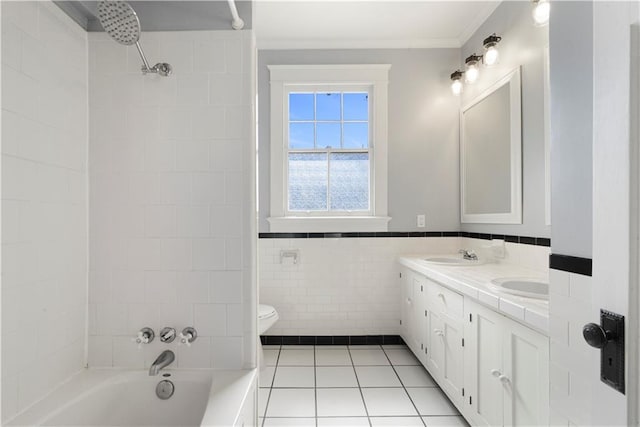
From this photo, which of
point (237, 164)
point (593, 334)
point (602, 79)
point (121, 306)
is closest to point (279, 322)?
point (121, 306)

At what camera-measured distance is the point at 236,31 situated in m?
1.34

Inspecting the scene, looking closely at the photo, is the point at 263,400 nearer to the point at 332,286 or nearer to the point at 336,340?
the point at 336,340

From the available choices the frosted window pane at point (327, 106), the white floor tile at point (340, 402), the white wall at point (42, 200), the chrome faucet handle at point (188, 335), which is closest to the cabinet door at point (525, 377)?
the white floor tile at point (340, 402)

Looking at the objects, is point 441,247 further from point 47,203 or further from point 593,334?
point 47,203

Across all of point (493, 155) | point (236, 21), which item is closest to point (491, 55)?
point (493, 155)

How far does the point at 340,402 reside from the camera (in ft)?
→ 6.23

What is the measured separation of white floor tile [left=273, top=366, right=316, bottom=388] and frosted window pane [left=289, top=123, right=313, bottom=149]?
6.28 ft

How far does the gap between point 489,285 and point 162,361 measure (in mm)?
1534

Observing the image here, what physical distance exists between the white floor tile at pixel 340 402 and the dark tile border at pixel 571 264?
56.9 inches

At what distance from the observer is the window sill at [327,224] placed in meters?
2.74

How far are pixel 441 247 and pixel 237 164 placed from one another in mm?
2146

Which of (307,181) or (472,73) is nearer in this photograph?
(472,73)

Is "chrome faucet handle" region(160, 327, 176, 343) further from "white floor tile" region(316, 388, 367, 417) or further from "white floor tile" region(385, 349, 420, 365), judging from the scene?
"white floor tile" region(385, 349, 420, 365)

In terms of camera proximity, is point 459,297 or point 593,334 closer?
point 593,334
